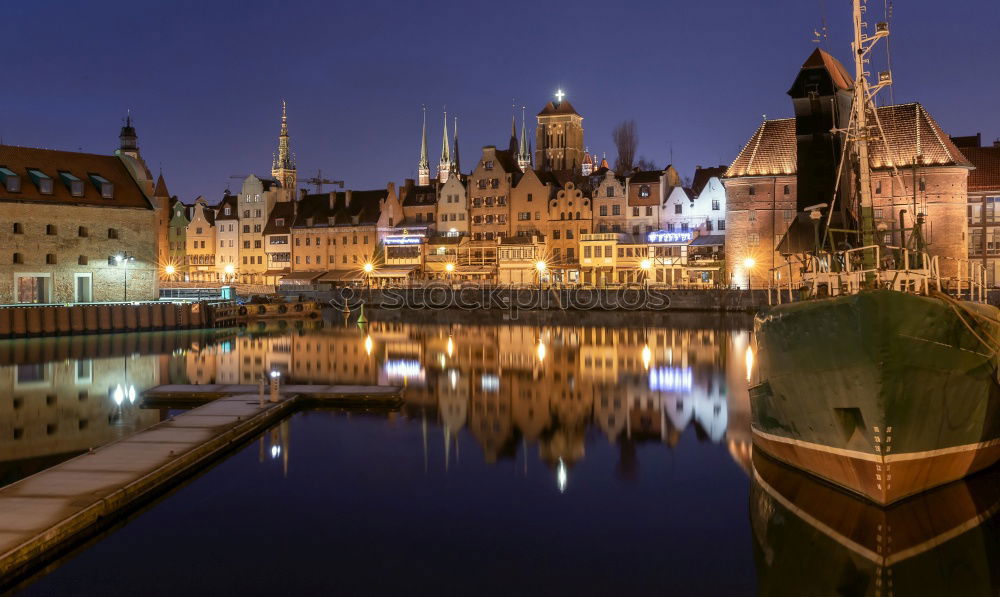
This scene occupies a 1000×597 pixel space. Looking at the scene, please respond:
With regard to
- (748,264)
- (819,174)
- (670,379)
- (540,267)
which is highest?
(819,174)

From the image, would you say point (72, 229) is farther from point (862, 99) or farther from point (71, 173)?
point (862, 99)

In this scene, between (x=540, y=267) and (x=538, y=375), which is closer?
(x=538, y=375)

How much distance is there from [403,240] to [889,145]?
5099 centimetres

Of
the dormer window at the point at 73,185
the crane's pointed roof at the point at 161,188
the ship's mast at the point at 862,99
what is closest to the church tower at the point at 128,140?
the crane's pointed roof at the point at 161,188

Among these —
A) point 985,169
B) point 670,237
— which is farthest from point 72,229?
point 985,169

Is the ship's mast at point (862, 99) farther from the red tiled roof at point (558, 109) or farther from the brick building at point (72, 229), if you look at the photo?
the red tiled roof at point (558, 109)

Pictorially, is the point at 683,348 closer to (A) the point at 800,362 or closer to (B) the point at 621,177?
(A) the point at 800,362

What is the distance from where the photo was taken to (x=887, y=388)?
12.8 meters

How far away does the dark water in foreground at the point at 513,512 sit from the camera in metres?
11.7

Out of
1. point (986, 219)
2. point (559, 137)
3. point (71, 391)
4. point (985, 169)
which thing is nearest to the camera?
point (71, 391)

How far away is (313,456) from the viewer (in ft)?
61.6

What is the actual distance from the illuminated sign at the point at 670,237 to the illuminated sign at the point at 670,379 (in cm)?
4742

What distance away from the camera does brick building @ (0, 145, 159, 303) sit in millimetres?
53250

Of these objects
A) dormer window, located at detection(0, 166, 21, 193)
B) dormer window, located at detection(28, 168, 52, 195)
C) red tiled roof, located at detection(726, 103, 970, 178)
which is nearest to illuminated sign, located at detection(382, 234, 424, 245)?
red tiled roof, located at detection(726, 103, 970, 178)
